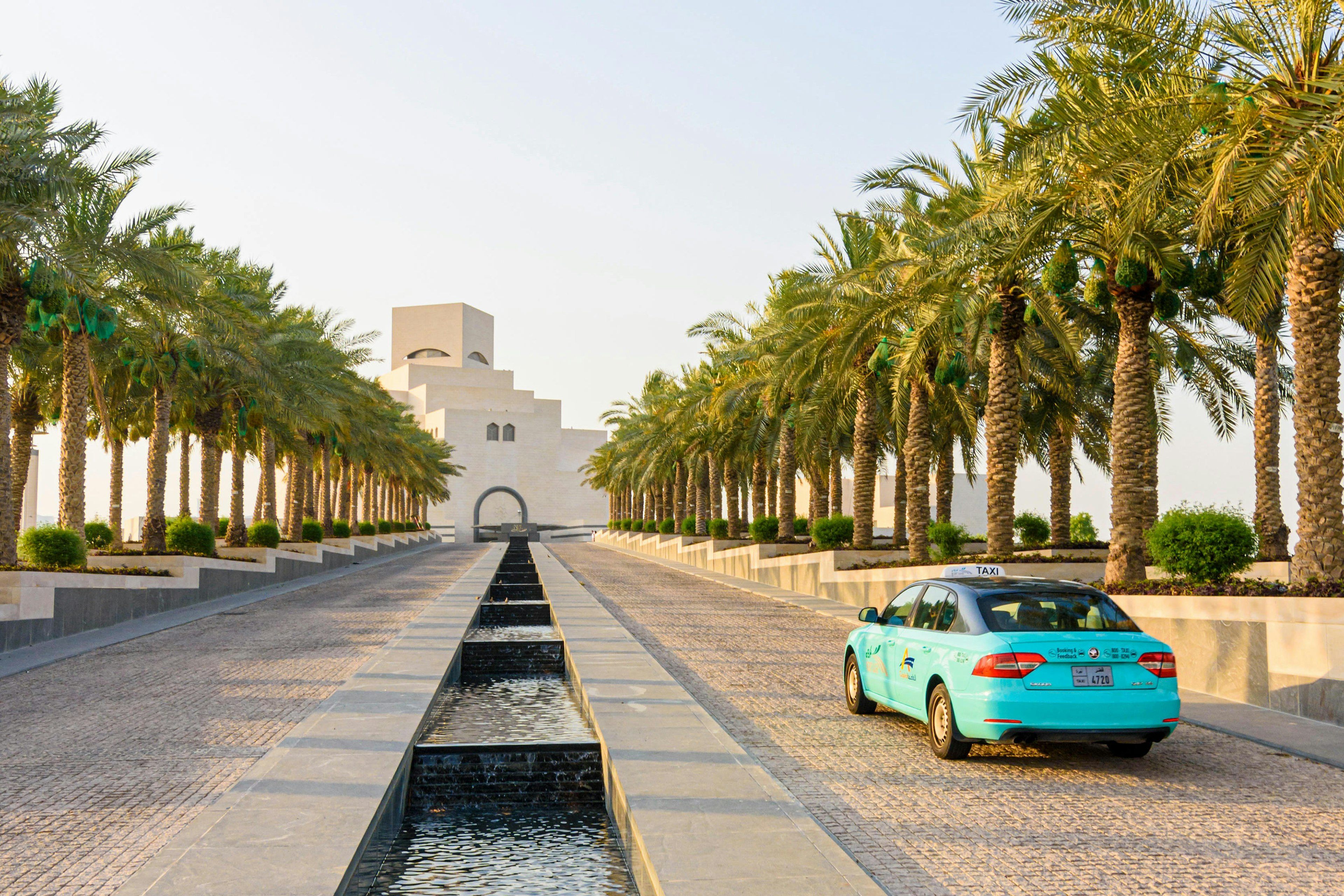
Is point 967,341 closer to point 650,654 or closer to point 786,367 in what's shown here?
point 786,367

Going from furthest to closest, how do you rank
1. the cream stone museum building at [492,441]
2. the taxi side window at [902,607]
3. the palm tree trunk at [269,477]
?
1. the cream stone museum building at [492,441]
2. the palm tree trunk at [269,477]
3. the taxi side window at [902,607]

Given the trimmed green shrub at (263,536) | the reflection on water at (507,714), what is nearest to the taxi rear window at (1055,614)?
the reflection on water at (507,714)

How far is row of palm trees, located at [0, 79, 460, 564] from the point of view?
18.2 metres

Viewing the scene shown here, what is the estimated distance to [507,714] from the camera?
12.1 meters

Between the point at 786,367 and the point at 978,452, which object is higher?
the point at 786,367

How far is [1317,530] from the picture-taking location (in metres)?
12.7

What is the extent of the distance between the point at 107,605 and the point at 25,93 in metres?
9.18

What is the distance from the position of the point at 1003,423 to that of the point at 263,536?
21.8 m

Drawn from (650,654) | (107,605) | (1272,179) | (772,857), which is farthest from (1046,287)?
(107,605)

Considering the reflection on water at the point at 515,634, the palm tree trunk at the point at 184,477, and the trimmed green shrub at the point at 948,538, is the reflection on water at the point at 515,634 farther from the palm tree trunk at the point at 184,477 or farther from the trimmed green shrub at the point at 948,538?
the palm tree trunk at the point at 184,477

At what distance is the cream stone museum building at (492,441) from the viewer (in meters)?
126

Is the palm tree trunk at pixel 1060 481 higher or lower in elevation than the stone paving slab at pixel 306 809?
higher

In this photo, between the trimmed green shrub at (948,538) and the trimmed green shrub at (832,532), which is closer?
the trimmed green shrub at (948,538)

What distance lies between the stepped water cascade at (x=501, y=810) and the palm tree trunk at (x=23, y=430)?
72.5ft
